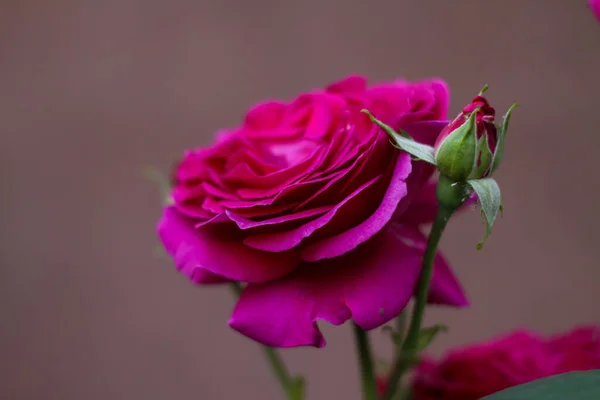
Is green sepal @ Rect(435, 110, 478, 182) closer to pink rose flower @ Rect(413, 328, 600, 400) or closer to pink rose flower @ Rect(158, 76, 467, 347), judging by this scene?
pink rose flower @ Rect(158, 76, 467, 347)

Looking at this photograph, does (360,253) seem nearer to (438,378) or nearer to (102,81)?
(438,378)

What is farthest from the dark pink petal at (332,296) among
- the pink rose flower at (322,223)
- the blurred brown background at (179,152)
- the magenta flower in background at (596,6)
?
the blurred brown background at (179,152)

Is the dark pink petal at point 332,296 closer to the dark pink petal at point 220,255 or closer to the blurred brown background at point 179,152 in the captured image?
the dark pink petal at point 220,255

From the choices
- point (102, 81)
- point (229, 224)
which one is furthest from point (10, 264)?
point (229, 224)

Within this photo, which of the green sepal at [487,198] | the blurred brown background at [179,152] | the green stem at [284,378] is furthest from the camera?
the blurred brown background at [179,152]

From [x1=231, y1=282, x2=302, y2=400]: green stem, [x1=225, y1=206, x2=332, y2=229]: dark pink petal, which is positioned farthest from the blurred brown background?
[x1=225, y1=206, x2=332, y2=229]: dark pink petal

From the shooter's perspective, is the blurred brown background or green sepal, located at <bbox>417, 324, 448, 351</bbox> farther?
the blurred brown background
